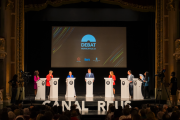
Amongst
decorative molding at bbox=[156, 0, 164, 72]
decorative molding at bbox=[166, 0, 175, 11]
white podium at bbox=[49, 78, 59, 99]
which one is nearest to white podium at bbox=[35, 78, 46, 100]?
white podium at bbox=[49, 78, 59, 99]

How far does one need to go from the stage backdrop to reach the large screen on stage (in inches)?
2.2

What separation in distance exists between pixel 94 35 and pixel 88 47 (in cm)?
75

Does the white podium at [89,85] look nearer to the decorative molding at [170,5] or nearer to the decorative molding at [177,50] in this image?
the decorative molding at [177,50]

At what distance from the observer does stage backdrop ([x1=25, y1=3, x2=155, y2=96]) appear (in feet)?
40.7

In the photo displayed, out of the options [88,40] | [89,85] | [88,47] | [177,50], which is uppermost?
[88,40]

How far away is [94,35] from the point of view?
41.3ft

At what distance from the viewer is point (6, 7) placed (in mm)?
10102

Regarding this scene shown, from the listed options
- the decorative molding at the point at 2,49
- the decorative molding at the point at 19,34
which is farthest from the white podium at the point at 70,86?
the decorative molding at the point at 2,49

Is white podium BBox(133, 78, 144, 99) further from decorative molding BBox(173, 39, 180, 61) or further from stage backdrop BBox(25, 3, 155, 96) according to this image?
stage backdrop BBox(25, 3, 155, 96)

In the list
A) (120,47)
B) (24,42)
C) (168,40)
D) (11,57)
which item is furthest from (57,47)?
(168,40)

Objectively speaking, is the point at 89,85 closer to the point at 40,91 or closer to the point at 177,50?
the point at 40,91

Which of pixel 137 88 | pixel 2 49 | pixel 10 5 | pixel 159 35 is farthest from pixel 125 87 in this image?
pixel 10 5

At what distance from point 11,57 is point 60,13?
143 inches

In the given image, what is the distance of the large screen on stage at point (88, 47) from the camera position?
1251 cm
